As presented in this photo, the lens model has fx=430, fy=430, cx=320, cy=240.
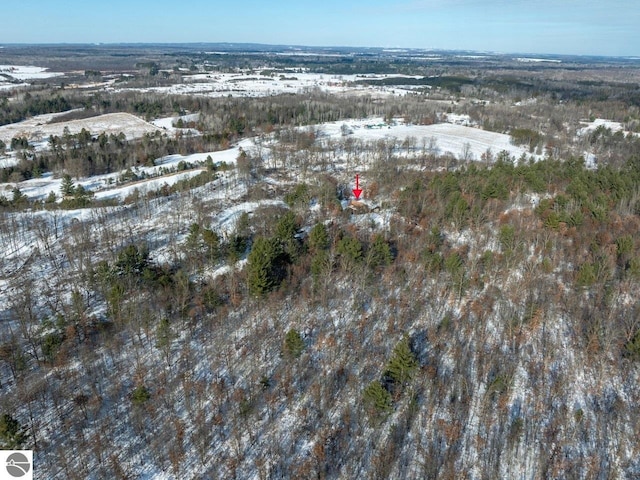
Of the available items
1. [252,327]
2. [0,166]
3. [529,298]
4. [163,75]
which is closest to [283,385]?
[252,327]

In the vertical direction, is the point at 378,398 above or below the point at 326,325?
above

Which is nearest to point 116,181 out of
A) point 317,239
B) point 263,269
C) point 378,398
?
point 317,239

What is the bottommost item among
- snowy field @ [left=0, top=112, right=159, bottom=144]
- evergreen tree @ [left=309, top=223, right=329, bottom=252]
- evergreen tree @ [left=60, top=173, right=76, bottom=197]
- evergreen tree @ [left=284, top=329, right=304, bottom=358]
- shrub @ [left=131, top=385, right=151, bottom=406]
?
shrub @ [left=131, top=385, right=151, bottom=406]

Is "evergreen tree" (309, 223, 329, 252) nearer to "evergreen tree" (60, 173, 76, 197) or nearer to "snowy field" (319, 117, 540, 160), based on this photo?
"evergreen tree" (60, 173, 76, 197)

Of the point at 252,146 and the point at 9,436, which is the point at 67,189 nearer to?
the point at 252,146

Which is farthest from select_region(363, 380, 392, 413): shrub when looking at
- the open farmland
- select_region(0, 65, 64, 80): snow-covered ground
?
select_region(0, 65, 64, 80): snow-covered ground

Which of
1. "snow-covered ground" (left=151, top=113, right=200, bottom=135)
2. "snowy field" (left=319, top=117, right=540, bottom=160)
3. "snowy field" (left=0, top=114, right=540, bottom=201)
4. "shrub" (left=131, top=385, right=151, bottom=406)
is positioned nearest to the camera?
"shrub" (left=131, top=385, right=151, bottom=406)
